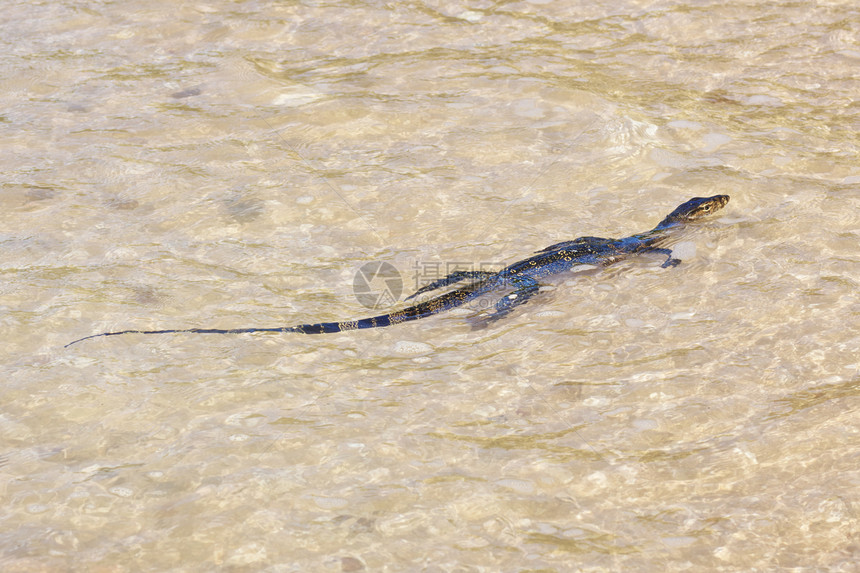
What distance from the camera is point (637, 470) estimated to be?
4109mm

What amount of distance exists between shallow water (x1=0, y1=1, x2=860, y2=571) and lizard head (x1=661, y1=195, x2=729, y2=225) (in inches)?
7.1

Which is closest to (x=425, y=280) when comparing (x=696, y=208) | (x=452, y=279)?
(x=452, y=279)

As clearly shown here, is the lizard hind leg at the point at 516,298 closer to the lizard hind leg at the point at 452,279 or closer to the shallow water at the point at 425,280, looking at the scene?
the shallow water at the point at 425,280

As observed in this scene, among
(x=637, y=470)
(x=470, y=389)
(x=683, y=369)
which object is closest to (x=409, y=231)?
(x=470, y=389)

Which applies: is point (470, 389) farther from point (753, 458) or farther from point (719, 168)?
point (719, 168)

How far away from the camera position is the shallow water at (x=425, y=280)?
3.88 m

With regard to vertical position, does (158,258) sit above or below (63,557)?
above

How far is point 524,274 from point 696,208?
5.26 feet

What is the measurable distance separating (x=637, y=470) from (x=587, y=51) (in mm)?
5780

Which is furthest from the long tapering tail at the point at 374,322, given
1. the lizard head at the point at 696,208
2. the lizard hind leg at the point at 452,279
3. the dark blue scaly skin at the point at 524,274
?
the lizard head at the point at 696,208

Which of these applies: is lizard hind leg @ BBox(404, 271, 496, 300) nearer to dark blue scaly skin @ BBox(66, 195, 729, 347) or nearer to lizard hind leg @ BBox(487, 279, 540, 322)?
dark blue scaly skin @ BBox(66, 195, 729, 347)

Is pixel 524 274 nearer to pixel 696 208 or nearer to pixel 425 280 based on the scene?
pixel 425 280

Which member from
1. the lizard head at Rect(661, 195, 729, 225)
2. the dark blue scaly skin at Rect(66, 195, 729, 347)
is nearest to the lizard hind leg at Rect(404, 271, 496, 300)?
the dark blue scaly skin at Rect(66, 195, 729, 347)

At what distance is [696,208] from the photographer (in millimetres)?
6129
